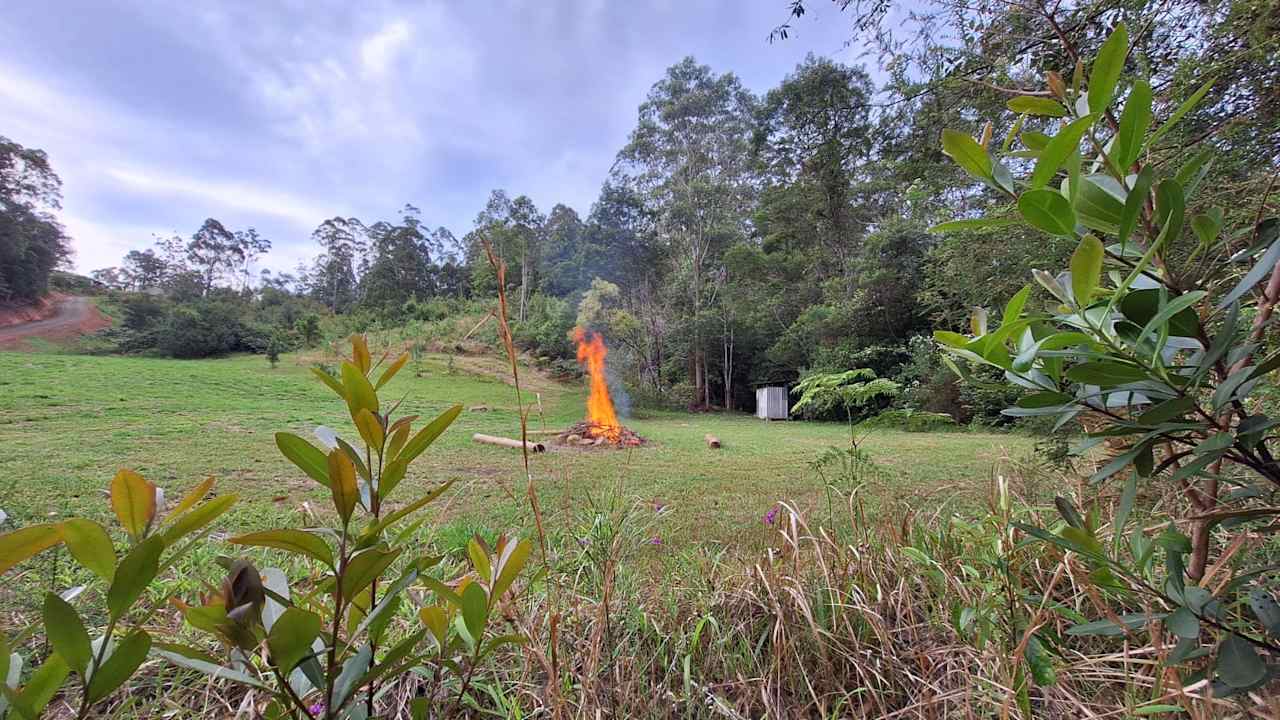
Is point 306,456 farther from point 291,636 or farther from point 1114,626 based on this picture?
point 1114,626

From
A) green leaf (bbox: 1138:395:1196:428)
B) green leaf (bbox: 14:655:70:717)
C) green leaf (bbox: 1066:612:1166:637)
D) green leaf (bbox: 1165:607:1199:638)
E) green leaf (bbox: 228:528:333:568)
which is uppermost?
green leaf (bbox: 1138:395:1196:428)

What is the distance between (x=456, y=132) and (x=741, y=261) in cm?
788

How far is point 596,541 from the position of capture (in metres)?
1.15

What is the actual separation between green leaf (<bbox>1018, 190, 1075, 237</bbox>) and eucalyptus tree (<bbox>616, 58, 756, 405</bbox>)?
1400cm

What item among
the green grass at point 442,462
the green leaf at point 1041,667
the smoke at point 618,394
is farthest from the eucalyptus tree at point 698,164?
the green leaf at point 1041,667

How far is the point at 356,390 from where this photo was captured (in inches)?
12.7

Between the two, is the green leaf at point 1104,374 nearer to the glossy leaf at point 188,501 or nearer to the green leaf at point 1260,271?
the green leaf at point 1260,271

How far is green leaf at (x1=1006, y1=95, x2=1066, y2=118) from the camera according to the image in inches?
19.1

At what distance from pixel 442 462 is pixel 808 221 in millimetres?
11105

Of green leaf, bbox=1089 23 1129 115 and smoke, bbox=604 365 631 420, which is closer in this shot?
green leaf, bbox=1089 23 1129 115

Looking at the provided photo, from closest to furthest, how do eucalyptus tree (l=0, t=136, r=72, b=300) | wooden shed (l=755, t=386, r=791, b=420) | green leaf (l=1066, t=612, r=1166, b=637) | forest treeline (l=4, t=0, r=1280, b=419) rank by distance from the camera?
green leaf (l=1066, t=612, r=1166, b=637), forest treeline (l=4, t=0, r=1280, b=419), wooden shed (l=755, t=386, r=791, b=420), eucalyptus tree (l=0, t=136, r=72, b=300)

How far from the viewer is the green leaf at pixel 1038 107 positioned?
0.49 m

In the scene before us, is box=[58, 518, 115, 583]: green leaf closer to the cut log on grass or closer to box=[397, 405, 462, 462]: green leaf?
box=[397, 405, 462, 462]: green leaf

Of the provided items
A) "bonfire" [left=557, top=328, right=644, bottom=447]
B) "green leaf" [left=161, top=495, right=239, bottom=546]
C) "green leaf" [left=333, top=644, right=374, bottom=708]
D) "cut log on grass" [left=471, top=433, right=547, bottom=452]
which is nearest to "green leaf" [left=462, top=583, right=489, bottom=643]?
"green leaf" [left=333, top=644, right=374, bottom=708]
